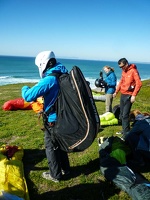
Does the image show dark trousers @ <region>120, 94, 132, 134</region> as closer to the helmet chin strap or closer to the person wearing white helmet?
the person wearing white helmet

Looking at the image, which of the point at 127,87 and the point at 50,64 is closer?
the point at 50,64

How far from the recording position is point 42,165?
6.07 meters

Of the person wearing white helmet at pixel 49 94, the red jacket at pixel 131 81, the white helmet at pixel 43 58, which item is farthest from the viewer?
the red jacket at pixel 131 81

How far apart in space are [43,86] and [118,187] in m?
2.66

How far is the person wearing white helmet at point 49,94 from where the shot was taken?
433 cm

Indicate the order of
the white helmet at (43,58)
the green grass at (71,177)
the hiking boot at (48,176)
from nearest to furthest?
the white helmet at (43,58) < the green grass at (71,177) < the hiking boot at (48,176)

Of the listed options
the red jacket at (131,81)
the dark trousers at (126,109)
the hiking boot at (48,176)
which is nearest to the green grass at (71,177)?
the hiking boot at (48,176)

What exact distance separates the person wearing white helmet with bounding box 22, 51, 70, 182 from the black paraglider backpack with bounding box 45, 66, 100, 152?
15 cm

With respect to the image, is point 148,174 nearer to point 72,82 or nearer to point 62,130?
point 62,130

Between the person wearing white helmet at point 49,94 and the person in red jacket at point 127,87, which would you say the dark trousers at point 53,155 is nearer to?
the person wearing white helmet at point 49,94

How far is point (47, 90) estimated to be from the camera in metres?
4.37

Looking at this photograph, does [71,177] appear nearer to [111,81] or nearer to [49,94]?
[49,94]

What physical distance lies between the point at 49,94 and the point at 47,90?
0.12 meters

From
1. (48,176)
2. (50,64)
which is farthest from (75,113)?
(48,176)
